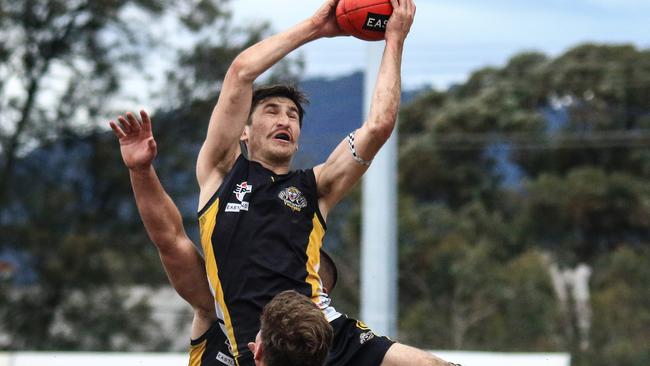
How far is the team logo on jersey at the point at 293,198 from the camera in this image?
5281 millimetres

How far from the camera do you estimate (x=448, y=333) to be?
51.8 feet

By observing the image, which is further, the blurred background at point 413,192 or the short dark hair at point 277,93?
the blurred background at point 413,192

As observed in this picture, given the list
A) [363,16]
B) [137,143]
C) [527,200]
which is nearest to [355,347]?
[137,143]

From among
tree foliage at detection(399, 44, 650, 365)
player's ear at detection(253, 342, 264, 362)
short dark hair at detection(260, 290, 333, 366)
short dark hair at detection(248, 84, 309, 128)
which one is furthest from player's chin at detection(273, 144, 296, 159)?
tree foliage at detection(399, 44, 650, 365)

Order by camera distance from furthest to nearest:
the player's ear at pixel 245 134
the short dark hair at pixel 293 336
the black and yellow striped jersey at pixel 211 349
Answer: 1. the player's ear at pixel 245 134
2. the black and yellow striped jersey at pixel 211 349
3. the short dark hair at pixel 293 336

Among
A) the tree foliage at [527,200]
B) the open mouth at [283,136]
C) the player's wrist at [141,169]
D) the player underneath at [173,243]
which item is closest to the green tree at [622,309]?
the tree foliage at [527,200]

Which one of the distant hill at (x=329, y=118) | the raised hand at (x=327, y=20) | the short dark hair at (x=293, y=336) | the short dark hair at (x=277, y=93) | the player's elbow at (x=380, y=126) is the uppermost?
the distant hill at (x=329, y=118)

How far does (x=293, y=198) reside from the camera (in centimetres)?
530

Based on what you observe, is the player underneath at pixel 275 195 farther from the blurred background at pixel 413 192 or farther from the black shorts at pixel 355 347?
the blurred background at pixel 413 192

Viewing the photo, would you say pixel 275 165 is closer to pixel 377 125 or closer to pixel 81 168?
pixel 377 125

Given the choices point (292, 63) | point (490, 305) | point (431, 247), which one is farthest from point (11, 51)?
point (490, 305)

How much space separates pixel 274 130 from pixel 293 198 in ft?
1.32

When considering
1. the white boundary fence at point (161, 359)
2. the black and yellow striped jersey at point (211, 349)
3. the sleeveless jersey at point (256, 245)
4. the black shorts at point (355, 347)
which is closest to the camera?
the black shorts at point (355, 347)

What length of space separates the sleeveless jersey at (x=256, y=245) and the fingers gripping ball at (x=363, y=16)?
787 mm
